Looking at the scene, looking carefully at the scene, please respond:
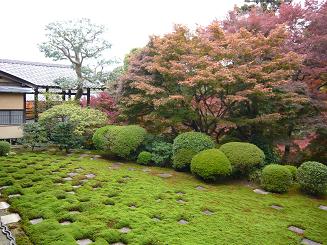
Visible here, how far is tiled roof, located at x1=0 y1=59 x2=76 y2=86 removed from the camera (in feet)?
53.7

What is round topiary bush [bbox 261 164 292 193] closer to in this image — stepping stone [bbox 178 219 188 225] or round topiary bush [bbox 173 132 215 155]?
round topiary bush [bbox 173 132 215 155]

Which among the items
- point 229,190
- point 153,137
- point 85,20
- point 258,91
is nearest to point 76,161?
point 153,137

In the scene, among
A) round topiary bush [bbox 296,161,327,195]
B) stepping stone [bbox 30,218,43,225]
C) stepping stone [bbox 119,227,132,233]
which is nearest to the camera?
stepping stone [bbox 119,227,132,233]

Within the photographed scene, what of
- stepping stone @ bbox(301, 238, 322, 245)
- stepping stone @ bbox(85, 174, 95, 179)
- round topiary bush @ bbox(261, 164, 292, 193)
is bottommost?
stepping stone @ bbox(85, 174, 95, 179)

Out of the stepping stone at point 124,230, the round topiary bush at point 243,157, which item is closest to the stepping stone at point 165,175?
the round topiary bush at point 243,157

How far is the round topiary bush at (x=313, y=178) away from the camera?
754 centimetres

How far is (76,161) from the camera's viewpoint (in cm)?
1044

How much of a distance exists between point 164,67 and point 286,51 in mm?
4423

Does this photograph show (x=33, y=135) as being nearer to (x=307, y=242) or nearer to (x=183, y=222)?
(x=183, y=222)

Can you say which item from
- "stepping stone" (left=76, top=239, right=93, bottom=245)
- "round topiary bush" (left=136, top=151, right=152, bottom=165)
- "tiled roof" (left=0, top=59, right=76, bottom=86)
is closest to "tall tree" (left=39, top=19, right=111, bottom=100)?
"tiled roof" (left=0, top=59, right=76, bottom=86)

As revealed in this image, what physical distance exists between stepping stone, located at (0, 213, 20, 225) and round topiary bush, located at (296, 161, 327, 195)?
23.0 ft

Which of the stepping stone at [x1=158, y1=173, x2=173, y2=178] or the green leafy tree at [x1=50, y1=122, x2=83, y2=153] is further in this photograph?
the green leafy tree at [x1=50, y1=122, x2=83, y2=153]

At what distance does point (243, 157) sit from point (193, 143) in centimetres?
169

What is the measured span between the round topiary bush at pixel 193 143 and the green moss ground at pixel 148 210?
965 mm
